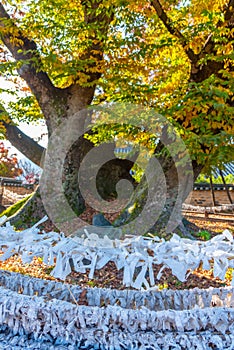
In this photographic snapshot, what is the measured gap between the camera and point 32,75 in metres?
3.98

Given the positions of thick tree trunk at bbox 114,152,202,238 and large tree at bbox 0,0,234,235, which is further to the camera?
thick tree trunk at bbox 114,152,202,238

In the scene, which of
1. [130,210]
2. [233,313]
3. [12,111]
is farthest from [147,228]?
[12,111]

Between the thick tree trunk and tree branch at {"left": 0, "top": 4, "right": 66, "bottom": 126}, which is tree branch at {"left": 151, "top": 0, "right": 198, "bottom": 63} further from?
tree branch at {"left": 0, "top": 4, "right": 66, "bottom": 126}

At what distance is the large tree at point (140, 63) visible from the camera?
106 inches

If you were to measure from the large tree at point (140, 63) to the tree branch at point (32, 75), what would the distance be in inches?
0.5

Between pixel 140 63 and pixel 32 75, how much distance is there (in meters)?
1.41

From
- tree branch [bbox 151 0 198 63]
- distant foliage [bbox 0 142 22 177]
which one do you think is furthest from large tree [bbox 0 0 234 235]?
distant foliage [bbox 0 142 22 177]

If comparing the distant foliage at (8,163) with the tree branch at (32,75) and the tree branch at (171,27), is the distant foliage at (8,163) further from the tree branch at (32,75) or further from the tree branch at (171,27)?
the tree branch at (171,27)

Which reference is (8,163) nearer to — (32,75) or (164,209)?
(32,75)

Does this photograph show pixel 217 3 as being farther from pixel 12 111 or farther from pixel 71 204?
pixel 12 111

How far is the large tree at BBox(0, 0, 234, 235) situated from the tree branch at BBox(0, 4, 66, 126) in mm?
13

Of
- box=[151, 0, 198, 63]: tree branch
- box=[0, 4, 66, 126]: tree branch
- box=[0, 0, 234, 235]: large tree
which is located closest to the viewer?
box=[0, 0, 234, 235]: large tree

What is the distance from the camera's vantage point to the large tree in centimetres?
270

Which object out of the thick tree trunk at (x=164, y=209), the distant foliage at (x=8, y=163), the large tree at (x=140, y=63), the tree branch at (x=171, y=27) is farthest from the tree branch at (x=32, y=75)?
the distant foliage at (x=8, y=163)
